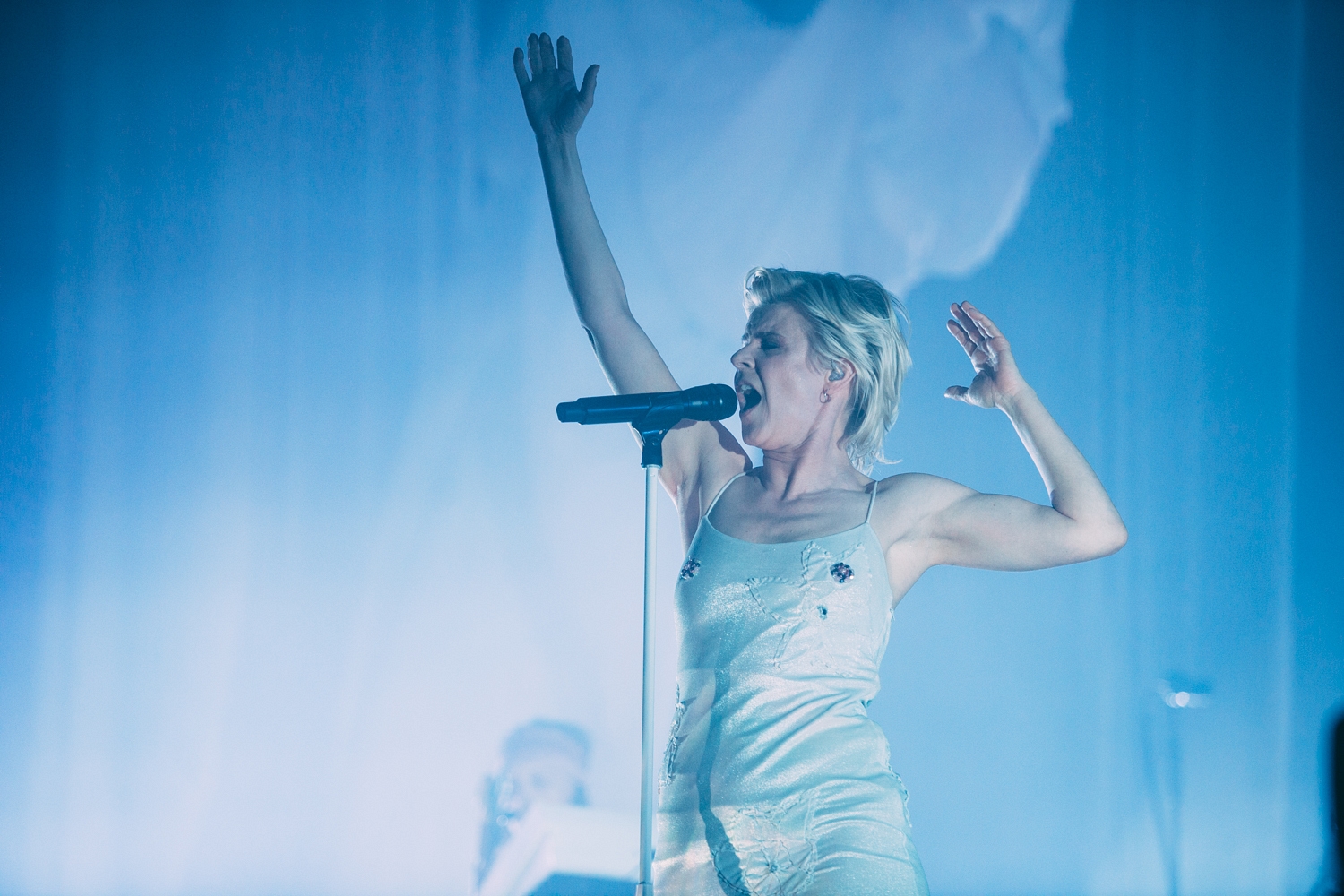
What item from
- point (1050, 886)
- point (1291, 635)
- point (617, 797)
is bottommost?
point (1050, 886)

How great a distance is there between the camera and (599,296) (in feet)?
4.80

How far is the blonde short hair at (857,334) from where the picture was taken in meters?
1.36

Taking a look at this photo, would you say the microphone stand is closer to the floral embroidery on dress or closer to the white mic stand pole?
the white mic stand pole

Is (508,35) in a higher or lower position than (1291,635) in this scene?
higher

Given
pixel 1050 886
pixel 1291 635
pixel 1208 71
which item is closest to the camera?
pixel 1050 886

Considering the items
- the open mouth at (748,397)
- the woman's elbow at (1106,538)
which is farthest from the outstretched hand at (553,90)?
the woman's elbow at (1106,538)

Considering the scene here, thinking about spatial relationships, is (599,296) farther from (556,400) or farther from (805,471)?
(556,400)

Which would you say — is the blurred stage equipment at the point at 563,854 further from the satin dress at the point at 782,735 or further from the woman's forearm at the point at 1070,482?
the woman's forearm at the point at 1070,482

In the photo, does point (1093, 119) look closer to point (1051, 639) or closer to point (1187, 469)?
point (1187, 469)

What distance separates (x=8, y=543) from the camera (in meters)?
2.49

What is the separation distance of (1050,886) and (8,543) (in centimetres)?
281

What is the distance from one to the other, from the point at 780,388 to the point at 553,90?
0.65m

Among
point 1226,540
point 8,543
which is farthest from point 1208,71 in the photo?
point 8,543

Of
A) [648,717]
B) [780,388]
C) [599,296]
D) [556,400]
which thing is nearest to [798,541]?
[780,388]
